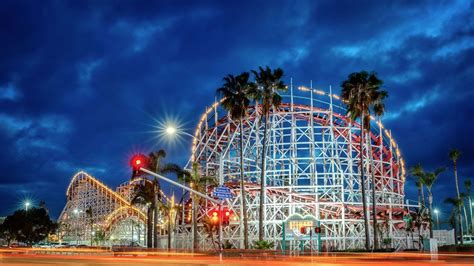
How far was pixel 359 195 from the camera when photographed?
57.6 meters

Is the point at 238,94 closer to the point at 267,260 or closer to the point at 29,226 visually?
the point at 267,260

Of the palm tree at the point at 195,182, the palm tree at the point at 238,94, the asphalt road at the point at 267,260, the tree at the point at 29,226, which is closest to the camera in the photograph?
the asphalt road at the point at 267,260

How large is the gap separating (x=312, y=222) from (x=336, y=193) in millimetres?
13924

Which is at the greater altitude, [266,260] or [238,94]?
[238,94]

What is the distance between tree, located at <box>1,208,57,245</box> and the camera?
10069cm

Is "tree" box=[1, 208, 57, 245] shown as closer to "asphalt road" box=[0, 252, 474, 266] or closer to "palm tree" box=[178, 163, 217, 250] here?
"palm tree" box=[178, 163, 217, 250]

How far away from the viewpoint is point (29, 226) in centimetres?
10062

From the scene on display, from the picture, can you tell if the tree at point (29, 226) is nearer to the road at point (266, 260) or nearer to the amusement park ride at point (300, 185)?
the amusement park ride at point (300, 185)


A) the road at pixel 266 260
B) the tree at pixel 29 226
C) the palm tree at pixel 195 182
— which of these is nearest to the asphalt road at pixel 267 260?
the road at pixel 266 260

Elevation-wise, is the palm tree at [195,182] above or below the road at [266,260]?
above

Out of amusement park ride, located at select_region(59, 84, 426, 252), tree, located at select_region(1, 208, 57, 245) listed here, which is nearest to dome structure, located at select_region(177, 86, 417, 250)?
amusement park ride, located at select_region(59, 84, 426, 252)

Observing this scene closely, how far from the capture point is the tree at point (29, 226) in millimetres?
100688

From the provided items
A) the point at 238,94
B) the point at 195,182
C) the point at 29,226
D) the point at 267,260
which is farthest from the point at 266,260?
the point at 29,226

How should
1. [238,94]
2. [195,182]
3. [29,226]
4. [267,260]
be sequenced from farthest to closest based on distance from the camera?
[29,226] → [195,182] → [238,94] → [267,260]
